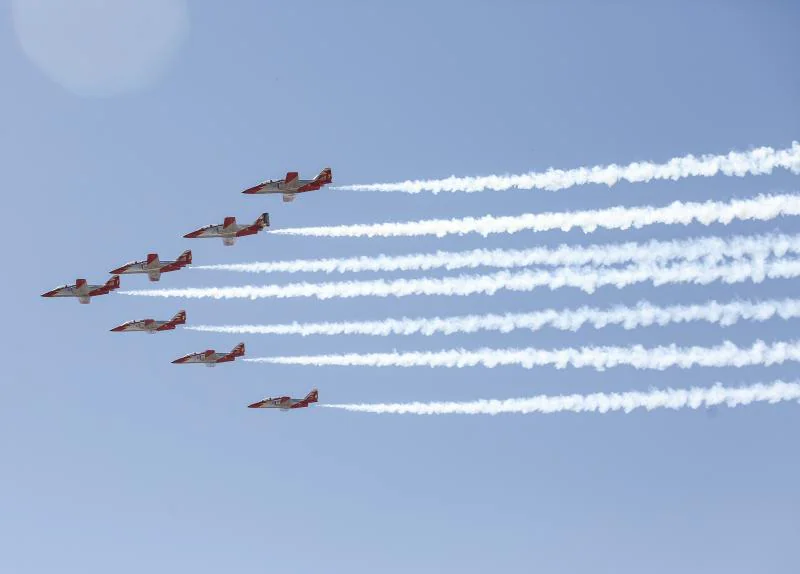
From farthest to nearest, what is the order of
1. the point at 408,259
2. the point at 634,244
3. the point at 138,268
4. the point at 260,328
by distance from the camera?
the point at 138,268, the point at 260,328, the point at 408,259, the point at 634,244

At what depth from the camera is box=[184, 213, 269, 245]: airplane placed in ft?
334

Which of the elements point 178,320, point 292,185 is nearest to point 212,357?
point 178,320

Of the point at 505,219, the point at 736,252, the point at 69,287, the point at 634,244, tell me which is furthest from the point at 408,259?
the point at 69,287

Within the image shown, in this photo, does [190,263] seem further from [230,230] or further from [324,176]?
[324,176]

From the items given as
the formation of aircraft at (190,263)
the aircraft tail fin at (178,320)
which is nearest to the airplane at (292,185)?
the formation of aircraft at (190,263)

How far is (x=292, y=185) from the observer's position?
99.1 meters

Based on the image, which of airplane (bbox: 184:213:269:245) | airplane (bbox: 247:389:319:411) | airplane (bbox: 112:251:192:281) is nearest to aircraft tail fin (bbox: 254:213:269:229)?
airplane (bbox: 184:213:269:245)

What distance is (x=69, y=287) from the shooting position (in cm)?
10812

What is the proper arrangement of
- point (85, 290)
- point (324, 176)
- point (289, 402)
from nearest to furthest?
point (324, 176) → point (85, 290) → point (289, 402)

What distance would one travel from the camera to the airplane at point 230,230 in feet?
334

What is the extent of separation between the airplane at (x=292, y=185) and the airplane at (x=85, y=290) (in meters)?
14.3

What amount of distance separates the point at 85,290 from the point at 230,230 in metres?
12.8

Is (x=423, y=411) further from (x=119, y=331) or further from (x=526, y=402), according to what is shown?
(x=119, y=331)

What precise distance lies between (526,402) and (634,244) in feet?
40.8
